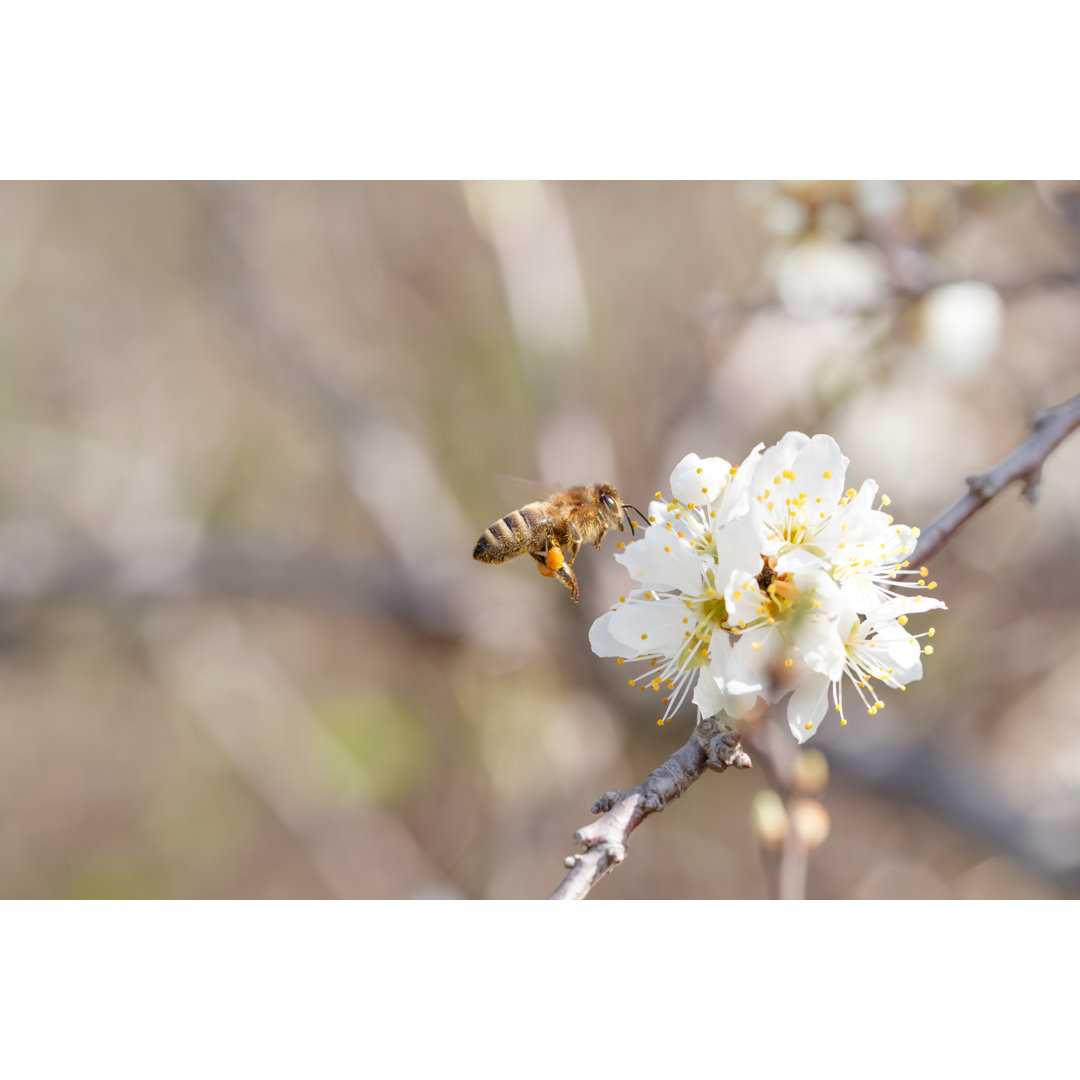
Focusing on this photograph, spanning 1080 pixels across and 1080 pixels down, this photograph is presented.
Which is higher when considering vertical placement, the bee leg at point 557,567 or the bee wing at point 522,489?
the bee wing at point 522,489

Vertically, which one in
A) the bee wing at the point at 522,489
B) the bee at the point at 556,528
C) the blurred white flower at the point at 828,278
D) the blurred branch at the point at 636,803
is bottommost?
the blurred branch at the point at 636,803

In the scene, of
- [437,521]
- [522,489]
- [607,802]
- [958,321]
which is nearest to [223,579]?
[437,521]

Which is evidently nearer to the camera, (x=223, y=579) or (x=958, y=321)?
(x=958, y=321)

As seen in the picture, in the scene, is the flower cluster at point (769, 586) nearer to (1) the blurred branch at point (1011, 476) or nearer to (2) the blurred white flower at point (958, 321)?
(1) the blurred branch at point (1011, 476)

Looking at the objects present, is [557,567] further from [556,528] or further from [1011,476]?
[1011,476]

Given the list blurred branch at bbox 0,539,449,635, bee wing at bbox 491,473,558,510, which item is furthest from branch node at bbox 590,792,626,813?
Result: blurred branch at bbox 0,539,449,635

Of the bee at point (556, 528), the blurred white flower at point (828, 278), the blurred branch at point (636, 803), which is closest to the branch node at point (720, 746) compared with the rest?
the blurred branch at point (636, 803)
